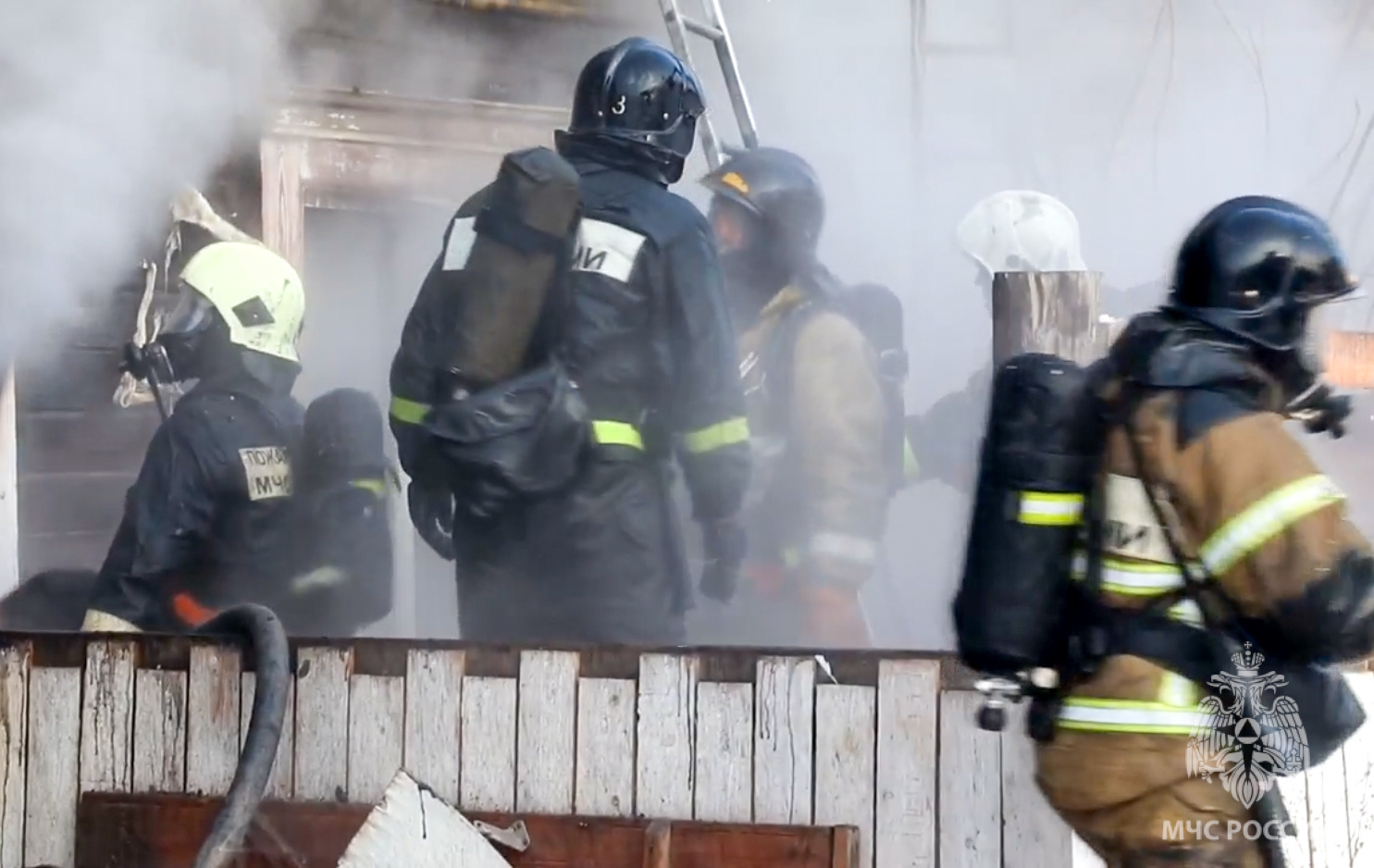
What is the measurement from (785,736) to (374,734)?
84 cm

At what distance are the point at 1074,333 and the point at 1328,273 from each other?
1153 mm

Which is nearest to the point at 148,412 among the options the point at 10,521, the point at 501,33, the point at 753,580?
the point at 10,521

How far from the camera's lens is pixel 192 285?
4207 millimetres

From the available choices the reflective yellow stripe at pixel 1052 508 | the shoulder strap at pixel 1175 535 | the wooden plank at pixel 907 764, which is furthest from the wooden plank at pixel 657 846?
the shoulder strap at pixel 1175 535

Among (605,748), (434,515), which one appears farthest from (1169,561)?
(434,515)

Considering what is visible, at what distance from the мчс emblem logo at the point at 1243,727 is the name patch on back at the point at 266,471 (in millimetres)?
2385

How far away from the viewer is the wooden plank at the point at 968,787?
3.17 metres

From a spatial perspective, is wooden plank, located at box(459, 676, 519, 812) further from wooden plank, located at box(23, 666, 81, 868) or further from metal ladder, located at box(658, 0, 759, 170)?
metal ladder, located at box(658, 0, 759, 170)

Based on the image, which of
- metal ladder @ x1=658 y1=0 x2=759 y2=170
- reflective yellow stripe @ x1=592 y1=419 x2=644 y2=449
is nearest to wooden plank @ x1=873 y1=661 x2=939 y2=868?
reflective yellow stripe @ x1=592 y1=419 x2=644 y2=449

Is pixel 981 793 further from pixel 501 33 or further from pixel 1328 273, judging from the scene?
pixel 501 33

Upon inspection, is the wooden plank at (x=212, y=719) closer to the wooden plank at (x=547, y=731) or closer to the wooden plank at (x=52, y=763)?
the wooden plank at (x=52, y=763)

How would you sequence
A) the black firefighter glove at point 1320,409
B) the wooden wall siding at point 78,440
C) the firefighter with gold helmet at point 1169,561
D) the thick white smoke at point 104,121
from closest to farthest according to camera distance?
the firefighter with gold helmet at point 1169,561, the black firefighter glove at point 1320,409, the thick white smoke at point 104,121, the wooden wall siding at point 78,440

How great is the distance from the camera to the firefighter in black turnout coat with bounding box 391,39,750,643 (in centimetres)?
366

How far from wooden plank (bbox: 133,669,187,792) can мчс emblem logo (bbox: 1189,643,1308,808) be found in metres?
2.06
